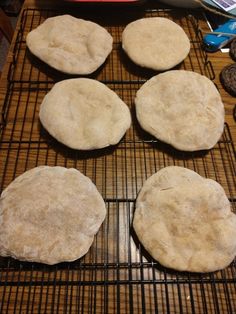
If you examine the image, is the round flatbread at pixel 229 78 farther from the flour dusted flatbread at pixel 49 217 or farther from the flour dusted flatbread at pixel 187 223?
the flour dusted flatbread at pixel 49 217

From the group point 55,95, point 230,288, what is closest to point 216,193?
point 230,288

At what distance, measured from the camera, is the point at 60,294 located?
1090 millimetres

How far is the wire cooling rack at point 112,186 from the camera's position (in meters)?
1.09

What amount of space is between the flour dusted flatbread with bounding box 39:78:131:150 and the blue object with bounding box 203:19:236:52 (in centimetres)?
74

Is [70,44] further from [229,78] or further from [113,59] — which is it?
[229,78]

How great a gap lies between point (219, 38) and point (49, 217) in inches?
58.0

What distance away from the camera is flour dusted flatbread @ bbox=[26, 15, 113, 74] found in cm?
161

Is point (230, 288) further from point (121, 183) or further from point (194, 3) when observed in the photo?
point (194, 3)

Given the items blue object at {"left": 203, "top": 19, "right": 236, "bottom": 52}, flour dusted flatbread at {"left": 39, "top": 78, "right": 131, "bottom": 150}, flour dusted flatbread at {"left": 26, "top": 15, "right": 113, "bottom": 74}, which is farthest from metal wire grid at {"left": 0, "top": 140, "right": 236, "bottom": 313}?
blue object at {"left": 203, "top": 19, "right": 236, "bottom": 52}

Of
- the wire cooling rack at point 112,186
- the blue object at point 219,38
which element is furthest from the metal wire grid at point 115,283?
the blue object at point 219,38

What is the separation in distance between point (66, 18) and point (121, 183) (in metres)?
1.11

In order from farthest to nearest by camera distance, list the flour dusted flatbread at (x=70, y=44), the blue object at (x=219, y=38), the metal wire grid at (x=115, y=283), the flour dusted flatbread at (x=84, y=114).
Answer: the blue object at (x=219, y=38), the flour dusted flatbread at (x=70, y=44), the flour dusted flatbread at (x=84, y=114), the metal wire grid at (x=115, y=283)

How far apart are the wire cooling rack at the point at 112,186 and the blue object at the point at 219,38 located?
0.06 m

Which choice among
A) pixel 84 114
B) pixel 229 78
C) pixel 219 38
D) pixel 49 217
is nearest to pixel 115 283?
pixel 49 217
